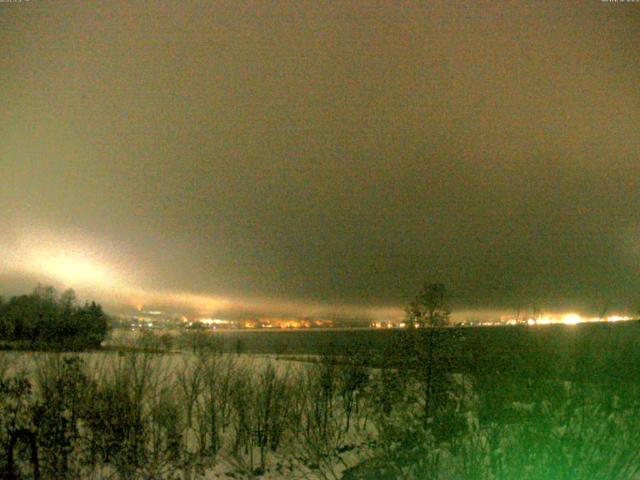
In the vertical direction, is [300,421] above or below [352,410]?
above

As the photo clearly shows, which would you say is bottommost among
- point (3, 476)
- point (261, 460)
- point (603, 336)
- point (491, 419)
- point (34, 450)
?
point (261, 460)

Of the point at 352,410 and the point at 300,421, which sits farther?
the point at 352,410

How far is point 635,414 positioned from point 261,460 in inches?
391

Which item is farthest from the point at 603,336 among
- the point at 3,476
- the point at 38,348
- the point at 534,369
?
the point at 38,348

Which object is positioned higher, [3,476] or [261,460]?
[3,476]

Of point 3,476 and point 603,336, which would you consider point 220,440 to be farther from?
point 603,336

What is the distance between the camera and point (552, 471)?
5418 mm

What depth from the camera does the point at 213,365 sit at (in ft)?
48.5

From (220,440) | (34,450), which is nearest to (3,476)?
(34,450)

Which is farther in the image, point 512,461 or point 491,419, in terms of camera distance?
point 491,419

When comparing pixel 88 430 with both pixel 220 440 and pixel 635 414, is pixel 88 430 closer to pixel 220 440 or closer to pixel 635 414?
pixel 220 440

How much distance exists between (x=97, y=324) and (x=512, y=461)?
14902 millimetres

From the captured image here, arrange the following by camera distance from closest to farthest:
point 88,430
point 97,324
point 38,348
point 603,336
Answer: point 603,336 < point 88,430 < point 38,348 < point 97,324

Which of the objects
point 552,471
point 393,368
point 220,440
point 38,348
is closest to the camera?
point 552,471
